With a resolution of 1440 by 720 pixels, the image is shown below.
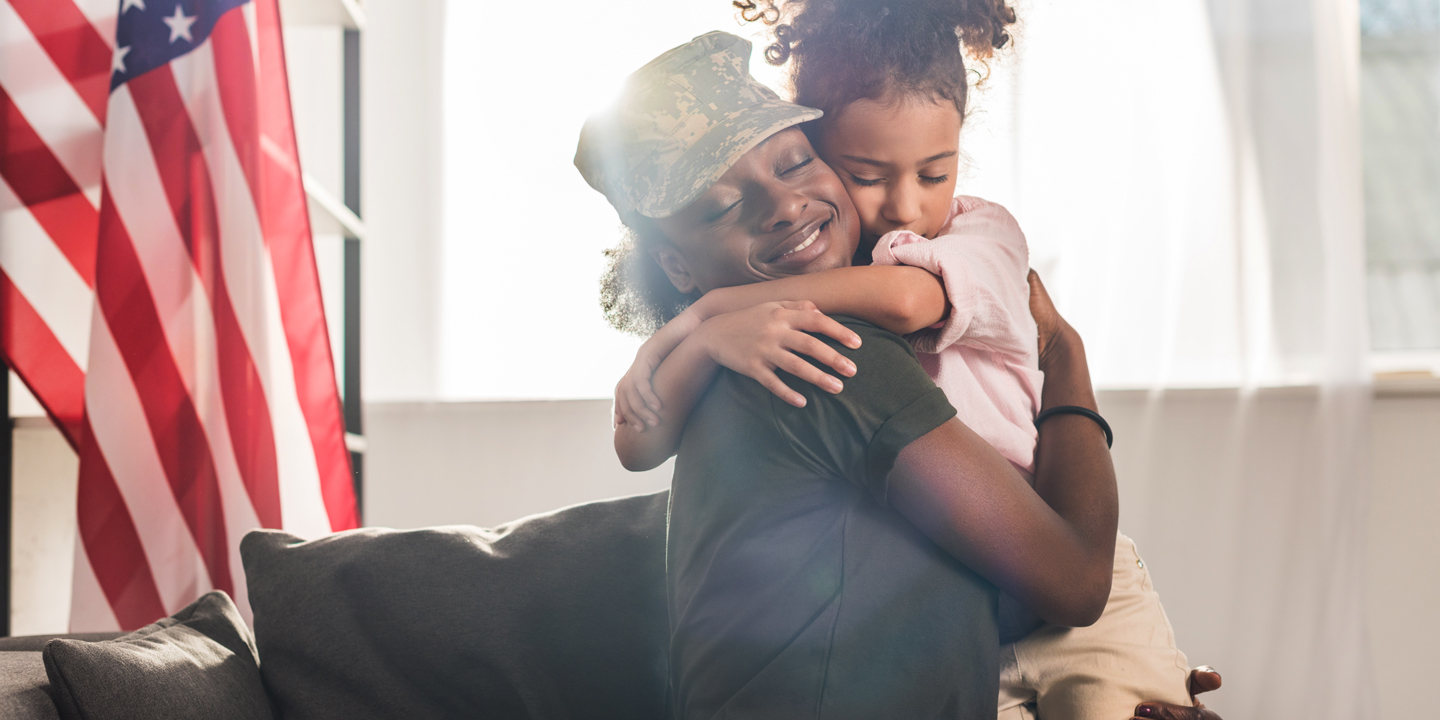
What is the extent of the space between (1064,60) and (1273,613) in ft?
5.54

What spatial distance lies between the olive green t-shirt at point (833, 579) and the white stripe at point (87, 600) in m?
1.58

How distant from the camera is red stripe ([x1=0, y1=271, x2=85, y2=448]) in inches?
69.2

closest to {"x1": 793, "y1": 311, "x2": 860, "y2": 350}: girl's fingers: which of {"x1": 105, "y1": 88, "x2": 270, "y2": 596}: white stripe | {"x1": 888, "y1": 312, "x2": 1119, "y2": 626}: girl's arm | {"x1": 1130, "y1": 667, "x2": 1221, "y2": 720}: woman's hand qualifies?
{"x1": 888, "y1": 312, "x2": 1119, "y2": 626}: girl's arm

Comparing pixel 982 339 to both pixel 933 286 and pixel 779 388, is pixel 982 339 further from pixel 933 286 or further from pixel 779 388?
pixel 779 388

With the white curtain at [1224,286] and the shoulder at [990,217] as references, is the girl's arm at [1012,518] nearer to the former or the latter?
the shoulder at [990,217]

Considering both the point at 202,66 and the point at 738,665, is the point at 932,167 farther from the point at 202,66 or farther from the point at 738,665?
the point at 202,66

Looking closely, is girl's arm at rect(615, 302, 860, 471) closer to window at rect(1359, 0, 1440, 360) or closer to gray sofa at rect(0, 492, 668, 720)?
gray sofa at rect(0, 492, 668, 720)

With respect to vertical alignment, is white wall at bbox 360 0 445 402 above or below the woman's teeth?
above

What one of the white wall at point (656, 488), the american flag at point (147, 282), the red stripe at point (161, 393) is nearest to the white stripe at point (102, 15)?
the american flag at point (147, 282)

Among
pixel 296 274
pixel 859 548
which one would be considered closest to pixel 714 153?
pixel 859 548

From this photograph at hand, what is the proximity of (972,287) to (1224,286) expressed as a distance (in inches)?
81.8

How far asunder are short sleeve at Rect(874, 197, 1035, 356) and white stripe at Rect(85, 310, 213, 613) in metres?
1.63

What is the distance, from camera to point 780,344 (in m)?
0.77

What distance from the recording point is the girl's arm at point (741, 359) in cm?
75
